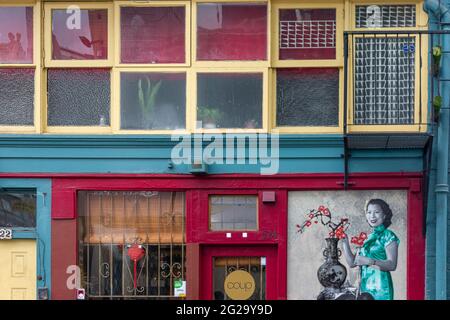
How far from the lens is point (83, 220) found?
14.0m

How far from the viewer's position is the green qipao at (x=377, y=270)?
13672 mm

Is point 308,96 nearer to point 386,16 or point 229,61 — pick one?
point 229,61

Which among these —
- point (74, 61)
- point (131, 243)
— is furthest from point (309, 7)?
point (131, 243)

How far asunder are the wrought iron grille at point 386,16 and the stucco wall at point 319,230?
82.5 inches

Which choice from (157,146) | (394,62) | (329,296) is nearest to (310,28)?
(394,62)

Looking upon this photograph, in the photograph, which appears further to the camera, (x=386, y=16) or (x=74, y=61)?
(x=74, y=61)

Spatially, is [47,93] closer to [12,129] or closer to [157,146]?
[12,129]

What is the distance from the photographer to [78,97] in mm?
14086

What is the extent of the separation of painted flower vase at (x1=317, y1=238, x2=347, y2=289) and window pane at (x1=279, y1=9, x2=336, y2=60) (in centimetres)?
234

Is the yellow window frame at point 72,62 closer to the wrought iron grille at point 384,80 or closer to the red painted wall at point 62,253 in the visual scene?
the red painted wall at point 62,253

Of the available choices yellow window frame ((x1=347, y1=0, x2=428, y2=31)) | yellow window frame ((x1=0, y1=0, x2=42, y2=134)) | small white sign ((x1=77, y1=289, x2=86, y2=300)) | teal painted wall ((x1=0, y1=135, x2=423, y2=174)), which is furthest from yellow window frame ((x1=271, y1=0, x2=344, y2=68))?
small white sign ((x1=77, y1=289, x2=86, y2=300))

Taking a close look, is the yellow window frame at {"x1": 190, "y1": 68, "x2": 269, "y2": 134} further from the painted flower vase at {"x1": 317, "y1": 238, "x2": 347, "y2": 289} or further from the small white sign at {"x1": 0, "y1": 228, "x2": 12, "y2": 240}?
the small white sign at {"x1": 0, "y1": 228, "x2": 12, "y2": 240}

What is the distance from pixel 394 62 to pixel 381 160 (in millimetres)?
1231

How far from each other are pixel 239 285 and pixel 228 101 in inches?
90.8
